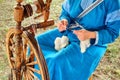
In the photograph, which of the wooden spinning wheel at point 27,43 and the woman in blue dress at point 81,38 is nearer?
the wooden spinning wheel at point 27,43

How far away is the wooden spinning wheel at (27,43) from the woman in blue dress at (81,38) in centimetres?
10

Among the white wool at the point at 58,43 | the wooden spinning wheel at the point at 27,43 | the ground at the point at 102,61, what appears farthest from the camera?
the ground at the point at 102,61

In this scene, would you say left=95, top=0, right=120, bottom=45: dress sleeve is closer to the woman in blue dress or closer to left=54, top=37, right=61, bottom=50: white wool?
the woman in blue dress

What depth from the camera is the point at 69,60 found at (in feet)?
4.78

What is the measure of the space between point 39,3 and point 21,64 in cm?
35

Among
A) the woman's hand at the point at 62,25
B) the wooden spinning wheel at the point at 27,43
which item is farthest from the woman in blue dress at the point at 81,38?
the wooden spinning wheel at the point at 27,43

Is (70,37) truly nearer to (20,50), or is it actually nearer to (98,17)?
(98,17)

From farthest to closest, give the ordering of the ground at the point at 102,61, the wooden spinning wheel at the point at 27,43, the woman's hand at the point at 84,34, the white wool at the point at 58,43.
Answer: the ground at the point at 102,61, the white wool at the point at 58,43, the woman's hand at the point at 84,34, the wooden spinning wheel at the point at 27,43

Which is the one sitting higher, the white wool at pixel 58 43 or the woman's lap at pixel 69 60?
the white wool at pixel 58 43

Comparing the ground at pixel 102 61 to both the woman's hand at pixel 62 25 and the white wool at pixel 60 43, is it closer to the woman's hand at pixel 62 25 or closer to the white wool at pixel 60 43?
the white wool at pixel 60 43

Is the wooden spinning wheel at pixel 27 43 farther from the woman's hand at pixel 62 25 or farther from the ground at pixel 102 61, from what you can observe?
the ground at pixel 102 61

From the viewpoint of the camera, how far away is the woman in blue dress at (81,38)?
1433 mm

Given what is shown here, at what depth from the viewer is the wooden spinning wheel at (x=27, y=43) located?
126 centimetres

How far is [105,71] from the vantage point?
236 cm
